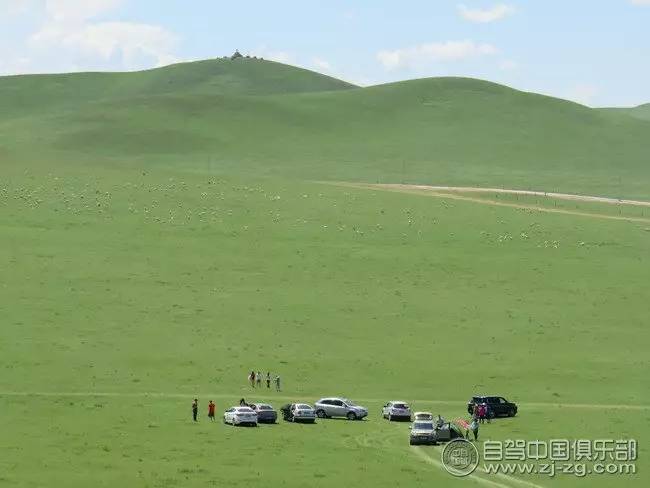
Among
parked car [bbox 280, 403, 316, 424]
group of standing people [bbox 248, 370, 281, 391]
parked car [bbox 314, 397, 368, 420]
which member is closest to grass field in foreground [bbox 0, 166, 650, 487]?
group of standing people [bbox 248, 370, 281, 391]

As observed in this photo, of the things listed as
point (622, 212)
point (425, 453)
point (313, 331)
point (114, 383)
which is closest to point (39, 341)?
point (114, 383)

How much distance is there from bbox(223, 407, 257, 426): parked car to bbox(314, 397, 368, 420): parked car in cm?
524

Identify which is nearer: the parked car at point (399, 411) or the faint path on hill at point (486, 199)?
the parked car at point (399, 411)

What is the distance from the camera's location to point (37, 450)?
52.0 metres

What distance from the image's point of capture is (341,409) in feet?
213

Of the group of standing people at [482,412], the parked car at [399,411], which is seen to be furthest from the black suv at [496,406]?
the parked car at [399,411]

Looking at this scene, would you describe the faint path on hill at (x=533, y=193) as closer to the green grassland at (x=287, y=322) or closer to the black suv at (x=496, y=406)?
the green grassland at (x=287, y=322)

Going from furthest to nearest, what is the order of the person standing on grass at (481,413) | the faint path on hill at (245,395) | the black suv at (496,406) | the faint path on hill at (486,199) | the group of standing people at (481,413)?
the faint path on hill at (486,199)
the faint path on hill at (245,395)
the black suv at (496,406)
the person standing on grass at (481,413)
the group of standing people at (481,413)

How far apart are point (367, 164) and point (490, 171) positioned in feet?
60.4

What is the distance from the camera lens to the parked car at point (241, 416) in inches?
2382

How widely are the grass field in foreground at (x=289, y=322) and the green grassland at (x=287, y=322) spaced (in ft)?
0.78

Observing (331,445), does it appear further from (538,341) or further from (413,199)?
(413,199)

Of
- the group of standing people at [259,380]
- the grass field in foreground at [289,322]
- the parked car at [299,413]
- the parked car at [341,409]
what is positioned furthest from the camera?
the group of standing people at [259,380]

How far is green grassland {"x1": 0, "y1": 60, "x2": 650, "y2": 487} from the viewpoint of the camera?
177 ft
